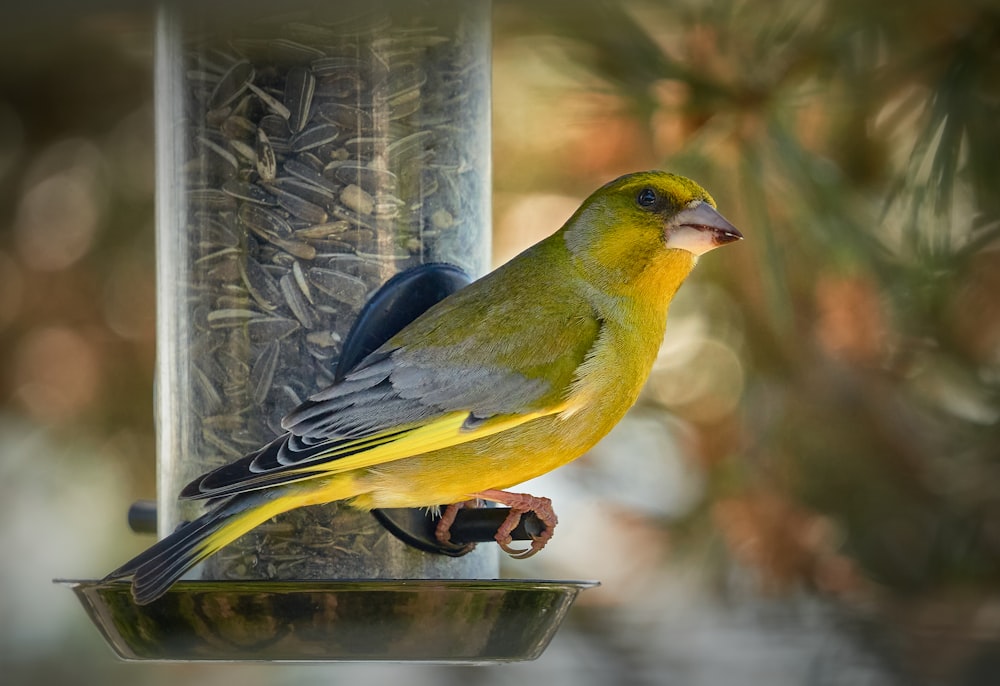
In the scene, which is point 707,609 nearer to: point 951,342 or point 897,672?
point 897,672

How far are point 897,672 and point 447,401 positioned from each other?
7.28 ft

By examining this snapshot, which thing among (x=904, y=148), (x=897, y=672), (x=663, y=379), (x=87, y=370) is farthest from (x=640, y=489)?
(x=87, y=370)

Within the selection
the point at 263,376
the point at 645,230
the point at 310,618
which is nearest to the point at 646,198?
the point at 645,230

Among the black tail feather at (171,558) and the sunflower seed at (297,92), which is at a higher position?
the sunflower seed at (297,92)

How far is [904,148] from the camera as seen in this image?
17.6 ft

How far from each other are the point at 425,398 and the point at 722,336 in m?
1.85

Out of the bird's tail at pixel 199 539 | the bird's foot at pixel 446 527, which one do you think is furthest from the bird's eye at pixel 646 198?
the bird's tail at pixel 199 539

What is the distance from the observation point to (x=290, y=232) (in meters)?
4.35

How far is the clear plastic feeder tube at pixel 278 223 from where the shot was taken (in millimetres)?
4316

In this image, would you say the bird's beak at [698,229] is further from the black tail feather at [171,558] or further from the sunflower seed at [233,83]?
the black tail feather at [171,558]

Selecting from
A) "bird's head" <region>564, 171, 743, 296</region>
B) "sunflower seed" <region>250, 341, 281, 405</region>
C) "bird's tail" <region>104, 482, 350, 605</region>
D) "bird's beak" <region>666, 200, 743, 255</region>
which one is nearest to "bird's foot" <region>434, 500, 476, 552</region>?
"bird's tail" <region>104, 482, 350, 605</region>

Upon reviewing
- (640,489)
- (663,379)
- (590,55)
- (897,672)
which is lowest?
(897,672)

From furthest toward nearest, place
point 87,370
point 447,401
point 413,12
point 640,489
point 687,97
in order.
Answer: point 87,370 < point 640,489 < point 687,97 < point 413,12 < point 447,401

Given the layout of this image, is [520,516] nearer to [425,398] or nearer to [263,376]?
[425,398]
